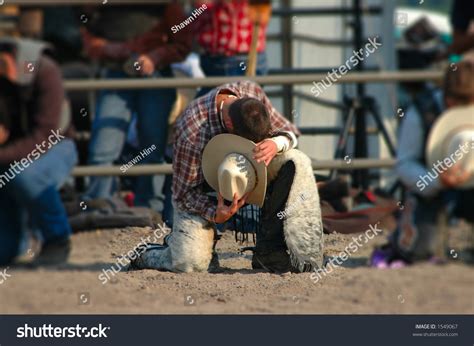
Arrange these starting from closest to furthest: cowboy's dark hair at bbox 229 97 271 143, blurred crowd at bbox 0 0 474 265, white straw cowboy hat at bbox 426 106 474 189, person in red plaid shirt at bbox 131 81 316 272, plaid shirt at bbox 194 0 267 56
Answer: white straw cowboy hat at bbox 426 106 474 189
blurred crowd at bbox 0 0 474 265
cowboy's dark hair at bbox 229 97 271 143
person in red plaid shirt at bbox 131 81 316 272
plaid shirt at bbox 194 0 267 56

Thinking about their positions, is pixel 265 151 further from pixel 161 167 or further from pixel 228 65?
pixel 228 65

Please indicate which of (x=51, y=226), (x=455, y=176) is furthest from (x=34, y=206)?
(x=455, y=176)

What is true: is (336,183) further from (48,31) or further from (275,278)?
(48,31)

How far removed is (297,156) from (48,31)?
1510 mm

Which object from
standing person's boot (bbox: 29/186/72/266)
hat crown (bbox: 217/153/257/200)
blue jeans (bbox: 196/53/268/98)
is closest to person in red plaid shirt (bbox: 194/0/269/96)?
blue jeans (bbox: 196/53/268/98)

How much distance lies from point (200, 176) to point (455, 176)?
3.19 ft

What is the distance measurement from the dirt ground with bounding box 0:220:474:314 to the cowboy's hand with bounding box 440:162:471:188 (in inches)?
8.1

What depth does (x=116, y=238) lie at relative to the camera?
4.10m

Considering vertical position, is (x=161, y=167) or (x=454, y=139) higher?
(x=454, y=139)

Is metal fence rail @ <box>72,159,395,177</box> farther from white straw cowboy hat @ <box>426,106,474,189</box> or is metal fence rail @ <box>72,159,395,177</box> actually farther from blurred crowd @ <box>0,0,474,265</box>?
white straw cowboy hat @ <box>426,106,474,189</box>

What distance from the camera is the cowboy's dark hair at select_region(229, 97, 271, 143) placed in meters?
3.85

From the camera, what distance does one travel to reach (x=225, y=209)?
402 centimetres

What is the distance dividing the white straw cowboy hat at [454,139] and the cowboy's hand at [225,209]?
745mm
